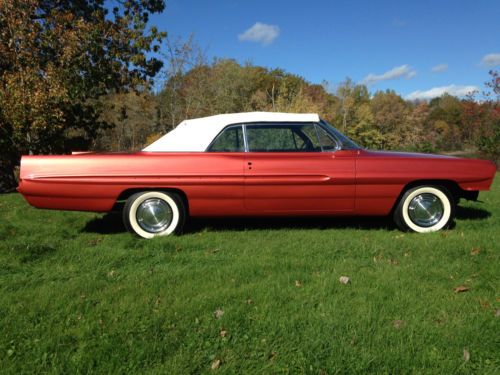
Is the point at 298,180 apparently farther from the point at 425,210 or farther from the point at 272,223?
the point at 425,210

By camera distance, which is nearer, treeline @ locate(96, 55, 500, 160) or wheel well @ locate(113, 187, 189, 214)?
wheel well @ locate(113, 187, 189, 214)

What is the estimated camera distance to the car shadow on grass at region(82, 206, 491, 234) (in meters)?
4.92

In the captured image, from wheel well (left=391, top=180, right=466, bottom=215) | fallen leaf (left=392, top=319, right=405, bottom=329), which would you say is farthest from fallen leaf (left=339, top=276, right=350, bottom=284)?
wheel well (left=391, top=180, right=466, bottom=215)

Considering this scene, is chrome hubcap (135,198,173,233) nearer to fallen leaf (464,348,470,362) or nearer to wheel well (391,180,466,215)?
wheel well (391,180,466,215)

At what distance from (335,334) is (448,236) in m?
2.63

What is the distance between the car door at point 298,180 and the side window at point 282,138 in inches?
0.9

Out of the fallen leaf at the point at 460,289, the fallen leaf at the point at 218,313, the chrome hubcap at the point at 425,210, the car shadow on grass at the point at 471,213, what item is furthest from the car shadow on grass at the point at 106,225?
the car shadow on grass at the point at 471,213

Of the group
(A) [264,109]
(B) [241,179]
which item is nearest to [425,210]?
(B) [241,179]

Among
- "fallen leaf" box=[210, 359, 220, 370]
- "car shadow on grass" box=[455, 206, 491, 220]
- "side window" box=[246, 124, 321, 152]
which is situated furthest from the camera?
"car shadow on grass" box=[455, 206, 491, 220]

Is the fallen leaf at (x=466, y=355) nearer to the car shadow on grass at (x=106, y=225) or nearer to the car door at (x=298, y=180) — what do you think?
the car door at (x=298, y=180)

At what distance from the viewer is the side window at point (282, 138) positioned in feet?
15.1

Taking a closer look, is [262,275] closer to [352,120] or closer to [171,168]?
[171,168]

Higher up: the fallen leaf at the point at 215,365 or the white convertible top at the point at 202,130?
the white convertible top at the point at 202,130

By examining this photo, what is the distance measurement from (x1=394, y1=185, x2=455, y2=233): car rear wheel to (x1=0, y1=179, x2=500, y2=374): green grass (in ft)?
0.78
